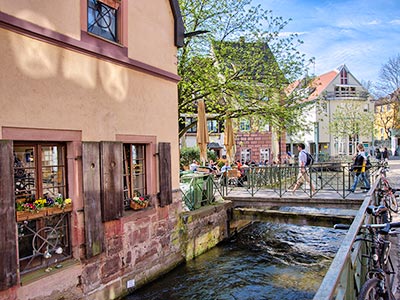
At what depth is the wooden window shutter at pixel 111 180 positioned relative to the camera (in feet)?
19.4

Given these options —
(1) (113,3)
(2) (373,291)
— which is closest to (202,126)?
(1) (113,3)

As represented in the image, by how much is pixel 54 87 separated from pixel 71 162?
1205mm

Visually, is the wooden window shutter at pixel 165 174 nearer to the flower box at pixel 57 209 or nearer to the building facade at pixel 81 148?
the building facade at pixel 81 148

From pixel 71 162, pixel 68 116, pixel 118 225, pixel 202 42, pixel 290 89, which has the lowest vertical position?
pixel 118 225

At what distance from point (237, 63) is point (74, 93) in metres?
8.02

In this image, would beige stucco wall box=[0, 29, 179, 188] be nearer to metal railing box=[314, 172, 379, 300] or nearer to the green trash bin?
the green trash bin

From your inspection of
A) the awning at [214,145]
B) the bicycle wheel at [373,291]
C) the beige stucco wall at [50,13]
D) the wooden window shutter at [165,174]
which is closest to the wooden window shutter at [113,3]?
the beige stucco wall at [50,13]

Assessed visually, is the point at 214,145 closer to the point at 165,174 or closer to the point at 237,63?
the point at 237,63

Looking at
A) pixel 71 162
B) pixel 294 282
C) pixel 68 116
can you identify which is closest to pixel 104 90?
pixel 68 116

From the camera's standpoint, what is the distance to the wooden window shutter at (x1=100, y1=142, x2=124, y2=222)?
5.90m

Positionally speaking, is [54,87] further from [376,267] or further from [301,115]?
[301,115]

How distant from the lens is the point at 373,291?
265 cm

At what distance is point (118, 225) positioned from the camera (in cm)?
633

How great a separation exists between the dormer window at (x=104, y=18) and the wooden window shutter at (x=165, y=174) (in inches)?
98.9
